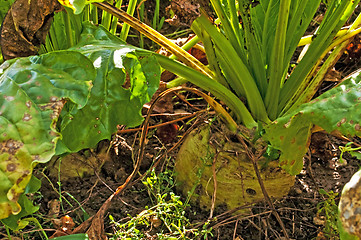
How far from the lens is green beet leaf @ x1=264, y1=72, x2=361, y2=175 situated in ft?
3.68

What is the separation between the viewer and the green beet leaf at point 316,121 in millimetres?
1123

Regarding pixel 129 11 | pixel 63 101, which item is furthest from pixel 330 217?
pixel 129 11

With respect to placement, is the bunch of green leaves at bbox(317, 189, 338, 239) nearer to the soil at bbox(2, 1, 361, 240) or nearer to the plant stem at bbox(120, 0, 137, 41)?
the soil at bbox(2, 1, 361, 240)

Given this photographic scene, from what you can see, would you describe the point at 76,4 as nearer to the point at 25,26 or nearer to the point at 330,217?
the point at 25,26

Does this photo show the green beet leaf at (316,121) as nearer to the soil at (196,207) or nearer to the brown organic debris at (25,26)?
the soil at (196,207)

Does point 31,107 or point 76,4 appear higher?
point 76,4

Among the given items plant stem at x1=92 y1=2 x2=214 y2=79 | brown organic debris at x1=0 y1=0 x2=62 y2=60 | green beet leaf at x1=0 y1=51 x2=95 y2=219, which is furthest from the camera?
plant stem at x1=92 y1=2 x2=214 y2=79

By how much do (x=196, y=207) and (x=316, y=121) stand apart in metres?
0.62

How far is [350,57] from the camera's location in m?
2.16

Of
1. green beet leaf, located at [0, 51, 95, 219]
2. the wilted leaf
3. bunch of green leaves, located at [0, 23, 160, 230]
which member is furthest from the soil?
the wilted leaf

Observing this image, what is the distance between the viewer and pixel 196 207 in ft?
5.33

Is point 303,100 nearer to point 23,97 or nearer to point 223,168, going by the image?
point 223,168

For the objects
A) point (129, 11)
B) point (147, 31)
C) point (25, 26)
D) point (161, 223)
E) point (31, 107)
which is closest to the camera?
point (31, 107)

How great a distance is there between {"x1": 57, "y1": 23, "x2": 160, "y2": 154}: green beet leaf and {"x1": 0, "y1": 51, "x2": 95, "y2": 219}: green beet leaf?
0.24ft
